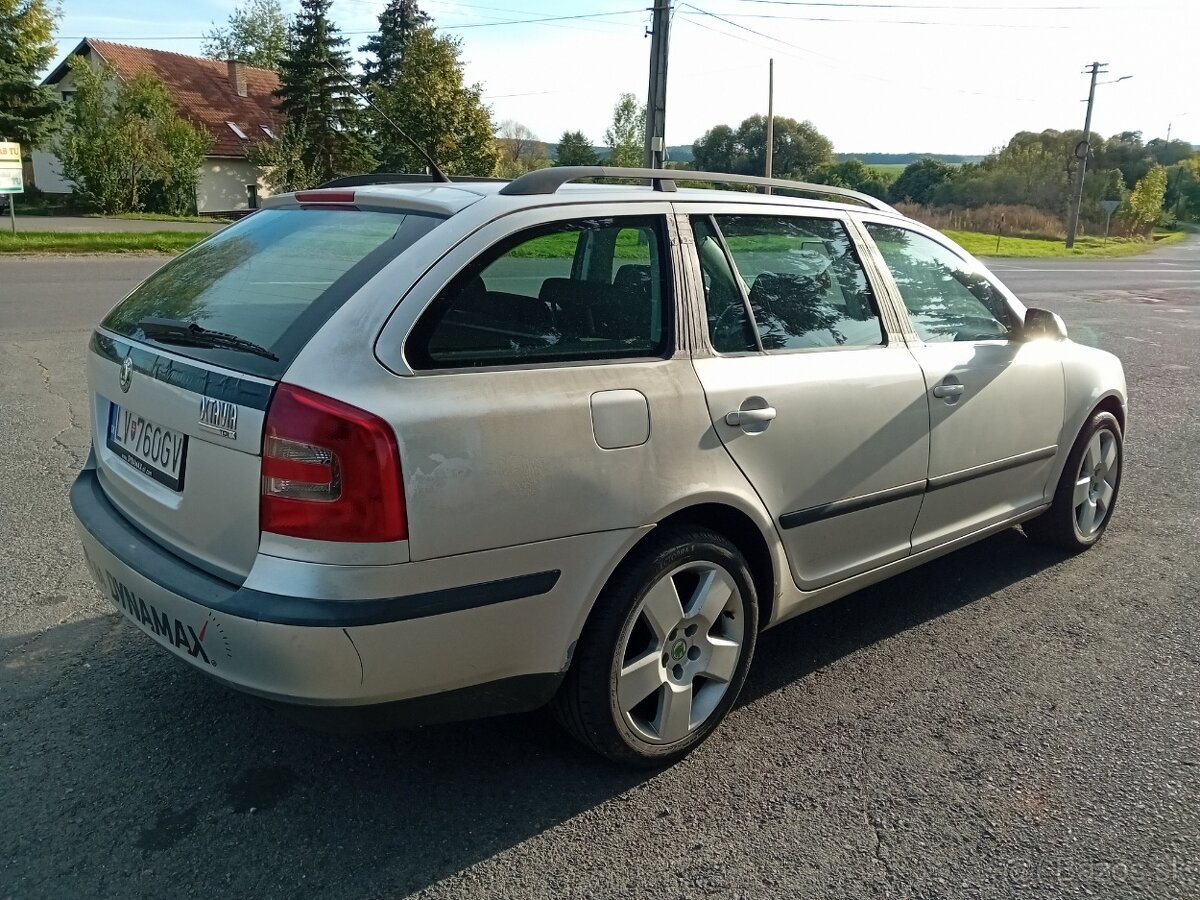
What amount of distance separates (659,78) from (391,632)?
18.2 m

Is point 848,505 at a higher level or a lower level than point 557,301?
lower

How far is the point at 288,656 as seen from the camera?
2.22 m

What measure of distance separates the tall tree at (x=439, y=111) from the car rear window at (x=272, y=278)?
1482 inches

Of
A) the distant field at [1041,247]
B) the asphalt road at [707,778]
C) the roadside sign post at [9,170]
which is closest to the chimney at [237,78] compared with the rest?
the roadside sign post at [9,170]

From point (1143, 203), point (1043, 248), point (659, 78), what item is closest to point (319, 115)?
point (659, 78)

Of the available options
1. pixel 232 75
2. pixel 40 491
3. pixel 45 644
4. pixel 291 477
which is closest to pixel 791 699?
pixel 291 477

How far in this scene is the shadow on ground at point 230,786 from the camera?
2.37 meters

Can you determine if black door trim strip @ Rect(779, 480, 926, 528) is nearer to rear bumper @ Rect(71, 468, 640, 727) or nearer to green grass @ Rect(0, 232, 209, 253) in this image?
rear bumper @ Rect(71, 468, 640, 727)

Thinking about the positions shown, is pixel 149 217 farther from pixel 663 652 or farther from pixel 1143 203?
pixel 1143 203

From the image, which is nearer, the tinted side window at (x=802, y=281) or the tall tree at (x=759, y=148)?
the tinted side window at (x=802, y=281)

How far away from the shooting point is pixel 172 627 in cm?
246

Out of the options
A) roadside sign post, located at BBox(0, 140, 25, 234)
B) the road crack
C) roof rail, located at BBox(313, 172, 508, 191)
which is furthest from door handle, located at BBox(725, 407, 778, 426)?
roadside sign post, located at BBox(0, 140, 25, 234)

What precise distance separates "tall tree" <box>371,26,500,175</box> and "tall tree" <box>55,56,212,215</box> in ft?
25.8

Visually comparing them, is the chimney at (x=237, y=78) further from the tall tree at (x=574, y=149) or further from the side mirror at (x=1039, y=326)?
the side mirror at (x=1039, y=326)
